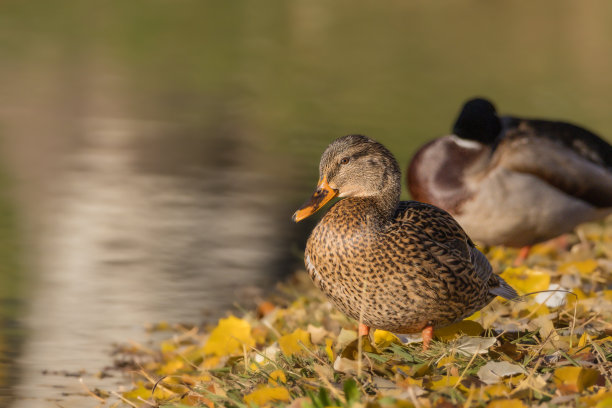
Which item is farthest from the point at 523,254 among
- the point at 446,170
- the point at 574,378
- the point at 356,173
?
the point at 574,378

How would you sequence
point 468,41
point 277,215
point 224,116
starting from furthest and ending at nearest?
point 468,41 → point 224,116 → point 277,215

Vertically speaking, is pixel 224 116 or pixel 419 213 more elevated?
pixel 419 213

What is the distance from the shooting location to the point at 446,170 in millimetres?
5344

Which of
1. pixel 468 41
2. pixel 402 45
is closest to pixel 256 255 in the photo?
pixel 402 45

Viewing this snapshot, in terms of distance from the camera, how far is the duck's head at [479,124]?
17.5 feet

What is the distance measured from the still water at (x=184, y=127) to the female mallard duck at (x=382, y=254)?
135cm

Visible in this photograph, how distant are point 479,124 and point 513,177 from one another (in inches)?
13.4

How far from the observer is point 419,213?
3.46 meters

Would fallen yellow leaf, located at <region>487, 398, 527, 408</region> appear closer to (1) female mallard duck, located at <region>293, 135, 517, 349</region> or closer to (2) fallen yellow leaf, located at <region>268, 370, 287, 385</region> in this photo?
(1) female mallard duck, located at <region>293, 135, 517, 349</region>

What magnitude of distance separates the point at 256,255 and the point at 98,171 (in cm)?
282

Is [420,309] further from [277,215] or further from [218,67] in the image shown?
[218,67]

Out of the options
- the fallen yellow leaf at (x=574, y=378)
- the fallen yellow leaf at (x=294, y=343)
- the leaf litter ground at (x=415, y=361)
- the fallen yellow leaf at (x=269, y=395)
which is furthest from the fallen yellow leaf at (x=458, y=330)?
the fallen yellow leaf at (x=269, y=395)

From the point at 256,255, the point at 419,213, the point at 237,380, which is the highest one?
the point at 419,213

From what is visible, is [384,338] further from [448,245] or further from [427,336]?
[448,245]
